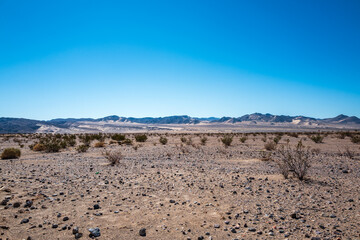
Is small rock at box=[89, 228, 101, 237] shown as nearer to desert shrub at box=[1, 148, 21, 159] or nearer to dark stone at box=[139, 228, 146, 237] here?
dark stone at box=[139, 228, 146, 237]

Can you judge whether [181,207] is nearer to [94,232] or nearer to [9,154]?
[94,232]

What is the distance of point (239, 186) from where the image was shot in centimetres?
755

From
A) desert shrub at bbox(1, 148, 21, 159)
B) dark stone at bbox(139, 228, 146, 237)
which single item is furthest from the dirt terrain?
desert shrub at bbox(1, 148, 21, 159)

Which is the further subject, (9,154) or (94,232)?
(9,154)

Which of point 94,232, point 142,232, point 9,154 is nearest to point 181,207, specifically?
point 142,232

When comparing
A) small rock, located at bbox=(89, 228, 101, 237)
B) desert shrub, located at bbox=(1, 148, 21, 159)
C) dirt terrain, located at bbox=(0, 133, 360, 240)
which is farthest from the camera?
desert shrub, located at bbox=(1, 148, 21, 159)

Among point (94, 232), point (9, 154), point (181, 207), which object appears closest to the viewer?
point (94, 232)

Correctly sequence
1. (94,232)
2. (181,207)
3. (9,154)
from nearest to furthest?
1. (94,232)
2. (181,207)
3. (9,154)

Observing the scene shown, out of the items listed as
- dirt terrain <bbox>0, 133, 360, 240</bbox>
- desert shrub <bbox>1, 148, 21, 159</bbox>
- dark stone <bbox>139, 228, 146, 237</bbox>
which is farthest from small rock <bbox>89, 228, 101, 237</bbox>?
desert shrub <bbox>1, 148, 21, 159</bbox>

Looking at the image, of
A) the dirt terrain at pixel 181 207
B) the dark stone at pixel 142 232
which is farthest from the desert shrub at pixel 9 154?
the dark stone at pixel 142 232

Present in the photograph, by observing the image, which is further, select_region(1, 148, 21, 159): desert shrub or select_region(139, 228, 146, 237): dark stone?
select_region(1, 148, 21, 159): desert shrub

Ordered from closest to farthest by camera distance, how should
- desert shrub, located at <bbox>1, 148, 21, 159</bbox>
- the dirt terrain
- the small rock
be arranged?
the small rock < the dirt terrain < desert shrub, located at <bbox>1, 148, 21, 159</bbox>

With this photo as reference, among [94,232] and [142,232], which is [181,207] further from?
[94,232]

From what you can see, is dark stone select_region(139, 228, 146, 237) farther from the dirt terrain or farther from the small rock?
the small rock
